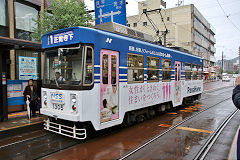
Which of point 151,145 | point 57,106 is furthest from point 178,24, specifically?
point 57,106

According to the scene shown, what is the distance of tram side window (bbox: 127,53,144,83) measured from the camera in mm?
6588

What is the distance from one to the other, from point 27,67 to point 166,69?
25.6 feet

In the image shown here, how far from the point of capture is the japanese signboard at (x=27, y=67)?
10.6 metres

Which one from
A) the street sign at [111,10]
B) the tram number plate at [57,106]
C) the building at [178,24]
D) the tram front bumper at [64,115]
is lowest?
the tram front bumper at [64,115]

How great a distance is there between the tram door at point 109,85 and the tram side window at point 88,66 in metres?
0.36

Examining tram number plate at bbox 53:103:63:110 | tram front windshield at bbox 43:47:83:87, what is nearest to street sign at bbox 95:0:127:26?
tram front windshield at bbox 43:47:83:87

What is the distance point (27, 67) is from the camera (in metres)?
11.0

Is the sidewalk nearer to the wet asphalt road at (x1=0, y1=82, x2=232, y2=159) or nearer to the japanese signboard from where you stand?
the wet asphalt road at (x1=0, y1=82, x2=232, y2=159)

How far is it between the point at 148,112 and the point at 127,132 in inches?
79.0

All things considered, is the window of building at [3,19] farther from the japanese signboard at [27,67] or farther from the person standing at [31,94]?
the person standing at [31,94]

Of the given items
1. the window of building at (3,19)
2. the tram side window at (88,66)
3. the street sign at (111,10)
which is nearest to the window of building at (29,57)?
the window of building at (3,19)

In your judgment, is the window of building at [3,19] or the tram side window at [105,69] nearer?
the tram side window at [105,69]

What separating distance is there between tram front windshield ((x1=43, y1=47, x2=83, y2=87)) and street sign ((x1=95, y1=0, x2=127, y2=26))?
6785mm

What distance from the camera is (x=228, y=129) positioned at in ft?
22.8
